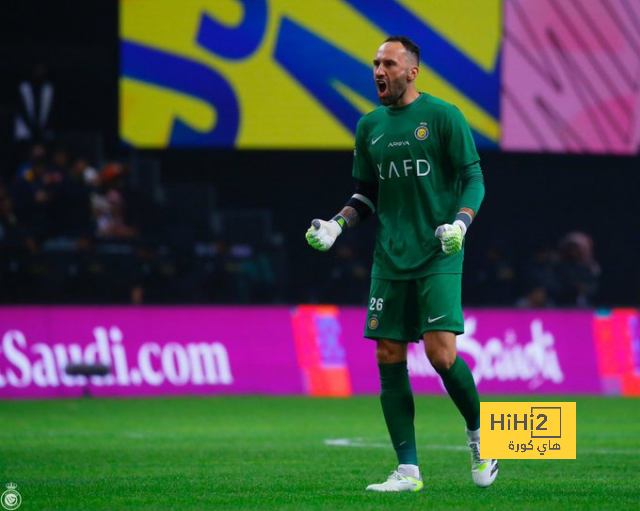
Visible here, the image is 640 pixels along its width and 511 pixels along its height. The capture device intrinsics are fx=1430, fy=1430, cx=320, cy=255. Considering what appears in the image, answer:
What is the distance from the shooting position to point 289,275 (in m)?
21.8

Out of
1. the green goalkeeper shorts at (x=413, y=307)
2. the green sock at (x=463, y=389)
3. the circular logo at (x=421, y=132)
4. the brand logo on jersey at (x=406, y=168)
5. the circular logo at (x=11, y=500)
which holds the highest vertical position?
the circular logo at (x=421, y=132)

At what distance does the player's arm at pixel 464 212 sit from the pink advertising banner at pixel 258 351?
30.8 feet

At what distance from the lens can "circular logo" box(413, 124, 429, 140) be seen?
699 cm

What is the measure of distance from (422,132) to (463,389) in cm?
127

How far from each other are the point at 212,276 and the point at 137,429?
7.30 m

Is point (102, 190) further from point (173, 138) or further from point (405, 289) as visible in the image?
point (405, 289)

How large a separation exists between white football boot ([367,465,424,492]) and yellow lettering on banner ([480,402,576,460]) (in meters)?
0.35

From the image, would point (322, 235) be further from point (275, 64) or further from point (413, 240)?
point (275, 64)

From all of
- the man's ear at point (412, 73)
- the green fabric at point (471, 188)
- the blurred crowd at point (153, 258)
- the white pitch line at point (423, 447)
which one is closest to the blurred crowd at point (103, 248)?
the blurred crowd at point (153, 258)

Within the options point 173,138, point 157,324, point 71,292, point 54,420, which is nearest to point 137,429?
point 54,420

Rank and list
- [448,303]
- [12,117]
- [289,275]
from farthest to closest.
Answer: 1. [289,275]
2. [12,117]
3. [448,303]

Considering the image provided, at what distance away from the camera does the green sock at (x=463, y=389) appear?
6.91 meters

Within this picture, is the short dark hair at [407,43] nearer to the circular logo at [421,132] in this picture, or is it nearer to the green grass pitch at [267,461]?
the circular logo at [421,132]

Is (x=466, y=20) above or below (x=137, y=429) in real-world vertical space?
above
